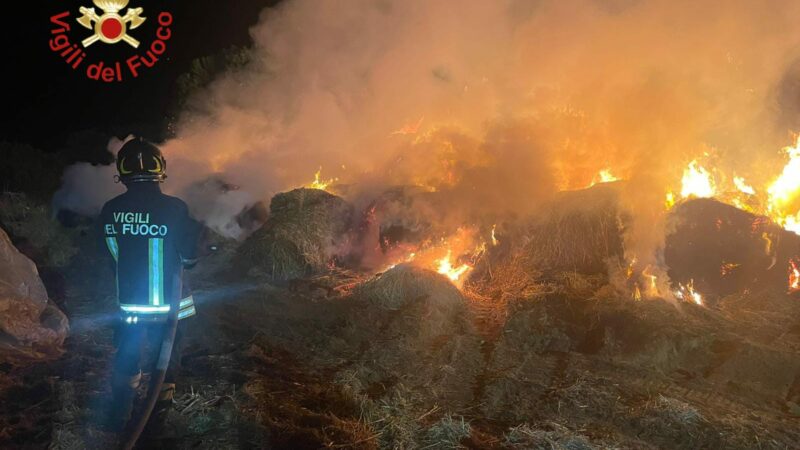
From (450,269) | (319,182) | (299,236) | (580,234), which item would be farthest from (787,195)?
(319,182)

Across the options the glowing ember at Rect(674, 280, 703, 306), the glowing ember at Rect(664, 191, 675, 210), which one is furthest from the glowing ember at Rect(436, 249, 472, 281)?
the glowing ember at Rect(664, 191, 675, 210)

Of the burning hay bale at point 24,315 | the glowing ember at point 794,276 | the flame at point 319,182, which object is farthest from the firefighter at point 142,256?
the glowing ember at point 794,276

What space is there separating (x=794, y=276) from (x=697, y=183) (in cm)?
206

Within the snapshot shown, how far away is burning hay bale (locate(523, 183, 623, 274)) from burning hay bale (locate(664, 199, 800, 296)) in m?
0.99

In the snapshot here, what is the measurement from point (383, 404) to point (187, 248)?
2.27m

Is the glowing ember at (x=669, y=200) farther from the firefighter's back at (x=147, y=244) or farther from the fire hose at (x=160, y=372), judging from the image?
the fire hose at (x=160, y=372)

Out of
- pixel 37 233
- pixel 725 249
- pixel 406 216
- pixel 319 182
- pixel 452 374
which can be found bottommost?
pixel 452 374

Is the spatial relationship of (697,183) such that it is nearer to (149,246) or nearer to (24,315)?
(149,246)

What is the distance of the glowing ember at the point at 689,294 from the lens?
7.43 m

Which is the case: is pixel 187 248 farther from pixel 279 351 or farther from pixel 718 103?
pixel 718 103

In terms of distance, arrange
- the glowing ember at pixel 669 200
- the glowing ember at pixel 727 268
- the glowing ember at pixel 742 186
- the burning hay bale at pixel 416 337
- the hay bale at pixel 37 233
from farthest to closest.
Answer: the hay bale at pixel 37 233, the glowing ember at pixel 742 186, the glowing ember at pixel 669 200, the glowing ember at pixel 727 268, the burning hay bale at pixel 416 337

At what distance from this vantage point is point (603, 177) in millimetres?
9797

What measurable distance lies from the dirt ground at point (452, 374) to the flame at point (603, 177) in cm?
288

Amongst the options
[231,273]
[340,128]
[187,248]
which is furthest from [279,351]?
[340,128]
